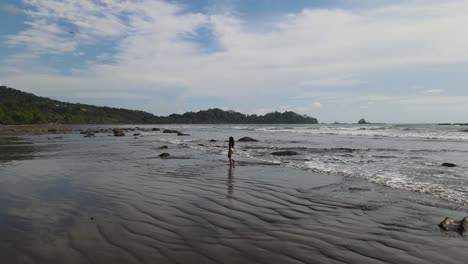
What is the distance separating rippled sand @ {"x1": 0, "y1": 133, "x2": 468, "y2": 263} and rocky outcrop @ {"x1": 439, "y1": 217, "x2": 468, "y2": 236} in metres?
0.19

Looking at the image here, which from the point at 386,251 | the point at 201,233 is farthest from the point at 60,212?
the point at 386,251

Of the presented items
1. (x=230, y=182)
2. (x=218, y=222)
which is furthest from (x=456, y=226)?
(x=230, y=182)

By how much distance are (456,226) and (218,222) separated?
5.01 m

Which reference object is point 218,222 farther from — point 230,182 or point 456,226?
point 230,182

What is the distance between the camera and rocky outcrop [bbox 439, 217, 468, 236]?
7348 mm

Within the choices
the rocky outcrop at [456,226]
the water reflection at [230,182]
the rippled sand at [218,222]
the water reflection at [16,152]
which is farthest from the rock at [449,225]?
the water reflection at [16,152]

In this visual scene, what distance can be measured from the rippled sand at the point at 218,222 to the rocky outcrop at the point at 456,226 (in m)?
0.19

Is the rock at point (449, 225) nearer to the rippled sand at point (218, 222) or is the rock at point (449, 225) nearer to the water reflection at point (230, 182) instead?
the rippled sand at point (218, 222)

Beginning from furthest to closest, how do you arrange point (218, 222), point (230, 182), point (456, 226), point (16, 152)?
1. point (16, 152)
2. point (230, 182)
3. point (218, 222)
4. point (456, 226)

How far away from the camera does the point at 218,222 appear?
8031 mm

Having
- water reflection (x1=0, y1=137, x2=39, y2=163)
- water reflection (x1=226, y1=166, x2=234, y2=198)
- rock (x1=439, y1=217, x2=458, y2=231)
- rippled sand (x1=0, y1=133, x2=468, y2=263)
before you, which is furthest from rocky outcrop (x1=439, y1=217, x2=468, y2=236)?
water reflection (x1=0, y1=137, x2=39, y2=163)

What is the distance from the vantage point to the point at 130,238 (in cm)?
684

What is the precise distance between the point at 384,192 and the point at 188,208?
21.4 feet

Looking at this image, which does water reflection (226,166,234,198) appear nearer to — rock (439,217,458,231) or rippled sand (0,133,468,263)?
rippled sand (0,133,468,263)
